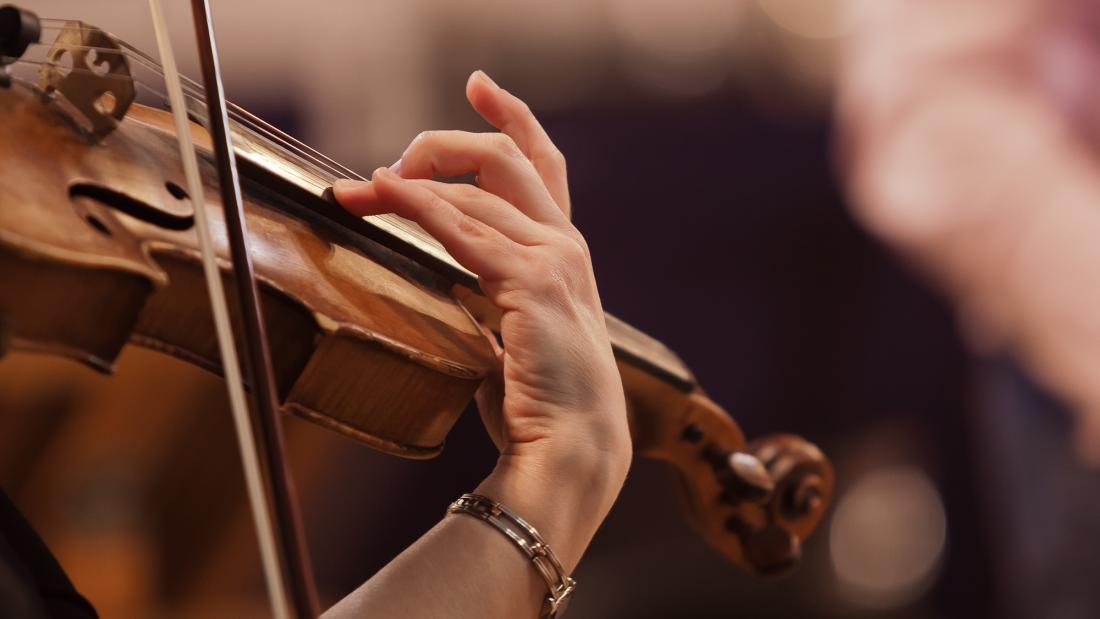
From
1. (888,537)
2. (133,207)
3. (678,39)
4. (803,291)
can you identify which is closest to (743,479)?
(133,207)

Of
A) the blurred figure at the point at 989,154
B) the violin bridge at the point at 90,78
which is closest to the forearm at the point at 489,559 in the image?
the violin bridge at the point at 90,78

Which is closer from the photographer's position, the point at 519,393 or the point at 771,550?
the point at 519,393

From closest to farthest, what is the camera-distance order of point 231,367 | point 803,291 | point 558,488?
1. point 231,367
2. point 558,488
3. point 803,291

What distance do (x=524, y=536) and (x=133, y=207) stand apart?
0.27 metres

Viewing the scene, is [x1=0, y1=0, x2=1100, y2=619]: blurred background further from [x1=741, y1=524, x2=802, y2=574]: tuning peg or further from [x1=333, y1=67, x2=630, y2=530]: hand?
[x1=333, y1=67, x2=630, y2=530]: hand

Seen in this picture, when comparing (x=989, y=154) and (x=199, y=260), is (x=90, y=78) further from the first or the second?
(x=989, y=154)

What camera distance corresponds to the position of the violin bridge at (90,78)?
1.99 feet

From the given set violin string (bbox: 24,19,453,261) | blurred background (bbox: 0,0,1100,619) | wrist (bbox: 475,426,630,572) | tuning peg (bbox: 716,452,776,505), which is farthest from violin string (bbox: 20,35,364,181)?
blurred background (bbox: 0,0,1100,619)

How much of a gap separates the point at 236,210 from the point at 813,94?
74.1 inches

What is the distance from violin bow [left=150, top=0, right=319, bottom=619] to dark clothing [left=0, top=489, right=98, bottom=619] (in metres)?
0.14

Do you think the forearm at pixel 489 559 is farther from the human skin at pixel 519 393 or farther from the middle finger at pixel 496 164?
the middle finger at pixel 496 164

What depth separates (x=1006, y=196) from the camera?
2215 mm

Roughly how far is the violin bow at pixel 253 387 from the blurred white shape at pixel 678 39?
1807mm

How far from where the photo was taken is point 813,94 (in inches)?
90.4
